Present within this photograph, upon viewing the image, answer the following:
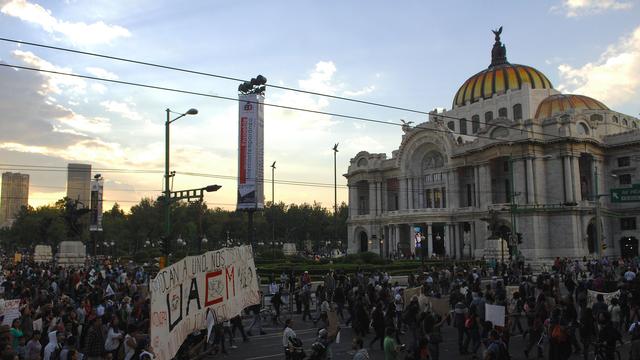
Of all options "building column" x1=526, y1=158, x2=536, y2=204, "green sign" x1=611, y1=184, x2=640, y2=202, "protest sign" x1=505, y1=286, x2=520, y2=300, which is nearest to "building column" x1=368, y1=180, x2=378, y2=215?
"building column" x1=526, y1=158, x2=536, y2=204

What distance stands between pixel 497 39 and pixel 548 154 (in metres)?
41.1

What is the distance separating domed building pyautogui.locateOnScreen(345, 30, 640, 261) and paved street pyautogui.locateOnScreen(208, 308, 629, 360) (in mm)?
32008

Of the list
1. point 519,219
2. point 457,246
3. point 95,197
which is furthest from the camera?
point 457,246

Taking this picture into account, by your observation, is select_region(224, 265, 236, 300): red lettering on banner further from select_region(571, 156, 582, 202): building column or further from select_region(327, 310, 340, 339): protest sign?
select_region(571, 156, 582, 202): building column

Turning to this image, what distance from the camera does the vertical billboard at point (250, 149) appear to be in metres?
44.0

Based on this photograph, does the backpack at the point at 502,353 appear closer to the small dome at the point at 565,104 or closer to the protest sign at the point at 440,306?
the protest sign at the point at 440,306

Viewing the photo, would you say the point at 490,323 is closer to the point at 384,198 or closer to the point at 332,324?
the point at 332,324

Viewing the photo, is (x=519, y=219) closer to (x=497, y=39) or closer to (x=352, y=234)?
(x=352, y=234)

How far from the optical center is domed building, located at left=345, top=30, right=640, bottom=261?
60844 millimetres

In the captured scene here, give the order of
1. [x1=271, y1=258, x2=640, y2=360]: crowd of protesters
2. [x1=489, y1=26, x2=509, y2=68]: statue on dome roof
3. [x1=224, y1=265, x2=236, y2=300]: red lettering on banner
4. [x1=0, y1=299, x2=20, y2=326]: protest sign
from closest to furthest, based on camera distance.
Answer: [x1=271, y1=258, x2=640, y2=360]: crowd of protesters → [x1=224, y1=265, x2=236, y2=300]: red lettering on banner → [x1=0, y1=299, x2=20, y2=326]: protest sign → [x1=489, y1=26, x2=509, y2=68]: statue on dome roof

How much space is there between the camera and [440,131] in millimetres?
70562

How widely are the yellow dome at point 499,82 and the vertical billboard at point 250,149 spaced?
49.7 meters

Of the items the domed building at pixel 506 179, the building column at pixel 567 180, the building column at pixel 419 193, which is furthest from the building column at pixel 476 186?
the building column at pixel 567 180

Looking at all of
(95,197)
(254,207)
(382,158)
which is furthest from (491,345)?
(382,158)
